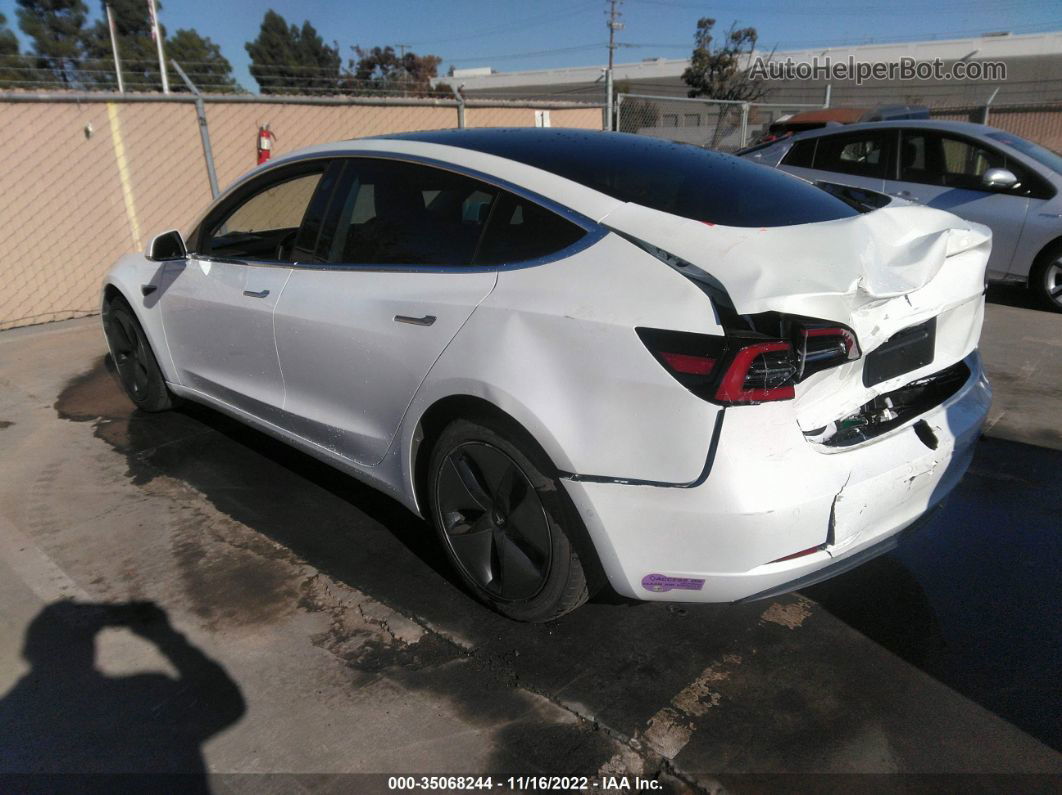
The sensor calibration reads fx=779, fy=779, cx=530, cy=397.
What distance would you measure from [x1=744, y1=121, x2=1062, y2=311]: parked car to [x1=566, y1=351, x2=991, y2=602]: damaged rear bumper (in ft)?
18.4

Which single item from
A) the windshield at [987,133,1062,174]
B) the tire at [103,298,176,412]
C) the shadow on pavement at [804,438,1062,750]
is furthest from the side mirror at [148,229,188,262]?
the windshield at [987,133,1062,174]

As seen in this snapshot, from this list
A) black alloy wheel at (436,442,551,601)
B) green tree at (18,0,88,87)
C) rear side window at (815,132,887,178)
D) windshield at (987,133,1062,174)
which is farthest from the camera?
green tree at (18,0,88,87)

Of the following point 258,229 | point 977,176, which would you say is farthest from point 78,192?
point 977,176

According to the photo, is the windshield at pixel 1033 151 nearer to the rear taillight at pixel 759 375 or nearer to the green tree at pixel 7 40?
the rear taillight at pixel 759 375

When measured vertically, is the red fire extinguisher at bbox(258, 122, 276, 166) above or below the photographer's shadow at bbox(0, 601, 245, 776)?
above

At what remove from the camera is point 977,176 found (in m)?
7.12

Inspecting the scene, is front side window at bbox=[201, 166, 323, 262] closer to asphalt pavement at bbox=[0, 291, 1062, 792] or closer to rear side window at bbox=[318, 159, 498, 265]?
rear side window at bbox=[318, 159, 498, 265]

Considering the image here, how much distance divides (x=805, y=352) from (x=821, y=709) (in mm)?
1117

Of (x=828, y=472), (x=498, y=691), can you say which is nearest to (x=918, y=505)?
(x=828, y=472)

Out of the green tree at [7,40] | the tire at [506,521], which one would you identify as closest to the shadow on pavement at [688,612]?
the tire at [506,521]

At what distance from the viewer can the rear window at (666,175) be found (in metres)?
2.63

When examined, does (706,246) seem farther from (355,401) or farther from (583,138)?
(355,401)

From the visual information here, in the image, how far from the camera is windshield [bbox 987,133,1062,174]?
22.8ft

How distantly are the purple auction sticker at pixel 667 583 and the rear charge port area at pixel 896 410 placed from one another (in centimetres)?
54
